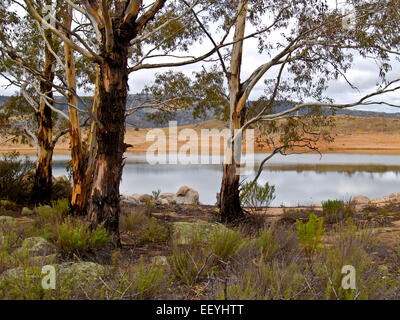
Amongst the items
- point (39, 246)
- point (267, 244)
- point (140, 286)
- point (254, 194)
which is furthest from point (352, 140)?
point (140, 286)

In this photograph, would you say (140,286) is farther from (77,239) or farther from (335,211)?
(335,211)

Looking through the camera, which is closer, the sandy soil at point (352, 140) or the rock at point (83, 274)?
the rock at point (83, 274)

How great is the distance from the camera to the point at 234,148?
8.35m

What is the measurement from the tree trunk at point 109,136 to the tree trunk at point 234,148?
3.40 metres

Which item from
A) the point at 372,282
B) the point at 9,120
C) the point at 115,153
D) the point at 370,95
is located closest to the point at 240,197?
the point at 370,95

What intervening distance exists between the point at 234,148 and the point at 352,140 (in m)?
46.9

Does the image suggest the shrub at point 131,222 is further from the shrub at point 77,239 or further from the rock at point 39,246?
the rock at point 39,246

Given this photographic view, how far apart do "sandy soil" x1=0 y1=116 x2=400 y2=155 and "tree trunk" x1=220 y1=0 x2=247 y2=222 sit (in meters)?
33.0

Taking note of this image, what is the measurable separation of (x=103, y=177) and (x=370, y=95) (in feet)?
17.3

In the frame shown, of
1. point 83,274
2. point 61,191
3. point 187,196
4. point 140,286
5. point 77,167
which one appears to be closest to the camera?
point 140,286

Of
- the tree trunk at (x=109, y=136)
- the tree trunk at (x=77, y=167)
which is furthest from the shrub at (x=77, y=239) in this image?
the tree trunk at (x=77, y=167)

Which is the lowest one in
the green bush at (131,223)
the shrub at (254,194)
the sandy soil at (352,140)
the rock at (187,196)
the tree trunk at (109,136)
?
the rock at (187,196)

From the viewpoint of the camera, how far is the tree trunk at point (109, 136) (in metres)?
5.27
